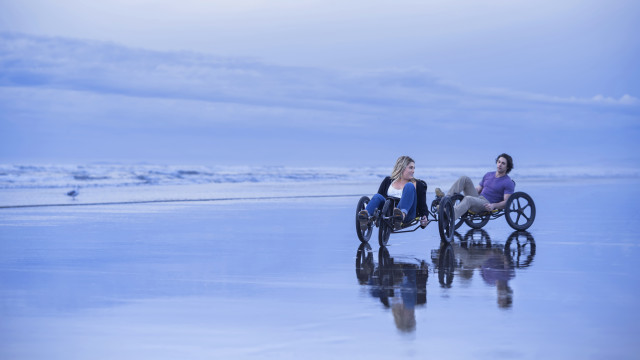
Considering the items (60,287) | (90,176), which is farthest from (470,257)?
(90,176)

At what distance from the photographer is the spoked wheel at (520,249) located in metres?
9.49

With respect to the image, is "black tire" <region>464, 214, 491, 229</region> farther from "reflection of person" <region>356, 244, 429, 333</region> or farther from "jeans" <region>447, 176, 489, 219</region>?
"reflection of person" <region>356, 244, 429, 333</region>

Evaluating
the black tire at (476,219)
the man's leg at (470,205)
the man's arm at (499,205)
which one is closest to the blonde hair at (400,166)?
the man's leg at (470,205)

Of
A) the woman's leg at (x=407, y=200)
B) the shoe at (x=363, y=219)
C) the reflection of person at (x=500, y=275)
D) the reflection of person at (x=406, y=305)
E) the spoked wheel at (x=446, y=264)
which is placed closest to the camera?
the reflection of person at (x=406, y=305)

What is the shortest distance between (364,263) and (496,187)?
5378 millimetres

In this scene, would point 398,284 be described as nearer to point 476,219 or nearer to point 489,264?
point 489,264

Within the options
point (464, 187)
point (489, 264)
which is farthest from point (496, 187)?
point (489, 264)

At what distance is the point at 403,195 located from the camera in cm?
1113

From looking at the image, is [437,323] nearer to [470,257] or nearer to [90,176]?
[470,257]

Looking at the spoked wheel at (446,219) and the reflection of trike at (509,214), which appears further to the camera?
the reflection of trike at (509,214)

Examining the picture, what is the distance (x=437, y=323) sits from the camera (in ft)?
18.7

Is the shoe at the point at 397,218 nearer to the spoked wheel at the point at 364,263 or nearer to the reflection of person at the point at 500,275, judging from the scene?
the spoked wheel at the point at 364,263

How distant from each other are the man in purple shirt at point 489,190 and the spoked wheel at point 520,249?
26.0 inches

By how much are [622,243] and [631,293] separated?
4.66 meters
